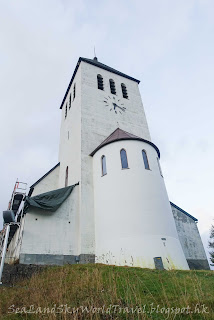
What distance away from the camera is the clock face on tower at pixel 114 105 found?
20.8 m

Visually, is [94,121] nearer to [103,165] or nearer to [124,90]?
[103,165]

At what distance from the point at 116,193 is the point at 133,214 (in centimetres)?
163

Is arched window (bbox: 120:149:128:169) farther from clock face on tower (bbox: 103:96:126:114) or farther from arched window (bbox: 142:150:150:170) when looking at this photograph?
clock face on tower (bbox: 103:96:126:114)

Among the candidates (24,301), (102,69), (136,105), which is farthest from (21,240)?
(102,69)

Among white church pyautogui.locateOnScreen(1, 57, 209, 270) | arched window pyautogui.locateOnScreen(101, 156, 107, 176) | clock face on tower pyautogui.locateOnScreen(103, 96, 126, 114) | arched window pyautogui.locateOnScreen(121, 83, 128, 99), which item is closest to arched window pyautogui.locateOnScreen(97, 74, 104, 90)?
clock face on tower pyautogui.locateOnScreen(103, 96, 126, 114)

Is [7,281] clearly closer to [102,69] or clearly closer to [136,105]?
[136,105]

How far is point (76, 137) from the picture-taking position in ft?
59.8

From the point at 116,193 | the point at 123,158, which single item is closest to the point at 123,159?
the point at 123,158

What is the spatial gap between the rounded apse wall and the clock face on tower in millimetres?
7001

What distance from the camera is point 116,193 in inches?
511

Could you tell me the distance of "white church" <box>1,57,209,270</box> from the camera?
1145 centimetres

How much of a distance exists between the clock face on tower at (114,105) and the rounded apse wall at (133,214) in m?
7.00

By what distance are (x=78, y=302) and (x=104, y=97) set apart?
1858cm

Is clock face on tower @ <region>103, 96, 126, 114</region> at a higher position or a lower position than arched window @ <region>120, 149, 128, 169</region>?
higher
